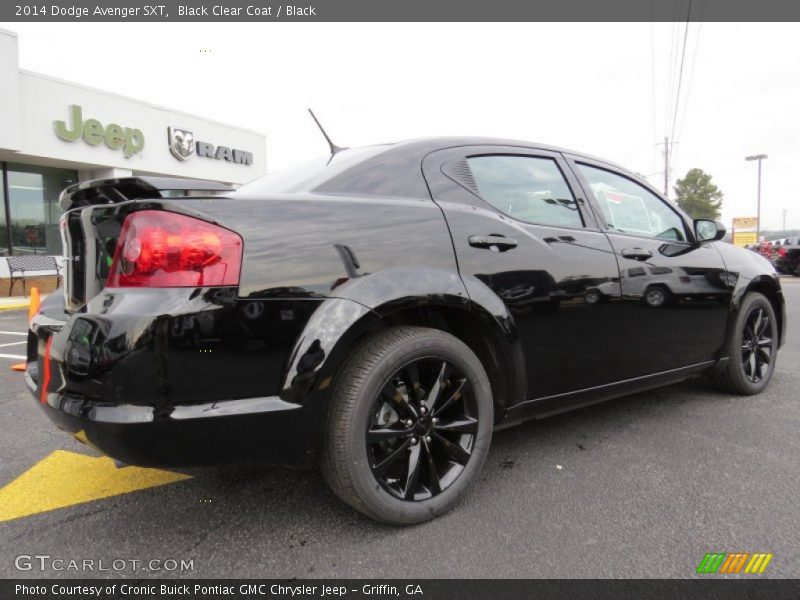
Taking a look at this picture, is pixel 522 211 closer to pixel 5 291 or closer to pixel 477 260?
pixel 477 260

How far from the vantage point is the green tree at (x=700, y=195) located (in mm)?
49688

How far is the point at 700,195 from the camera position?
5028cm

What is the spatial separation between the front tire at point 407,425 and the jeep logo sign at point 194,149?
16.8 metres

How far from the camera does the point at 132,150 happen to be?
1512 centimetres

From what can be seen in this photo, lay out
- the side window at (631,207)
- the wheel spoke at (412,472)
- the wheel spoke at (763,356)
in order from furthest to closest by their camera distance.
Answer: the wheel spoke at (763,356) → the side window at (631,207) → the wheel spoke at (412,472)

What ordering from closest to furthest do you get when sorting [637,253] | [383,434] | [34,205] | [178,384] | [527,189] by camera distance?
[178,384] → [383,434] → [527,189] → [637,253] → [34,205]

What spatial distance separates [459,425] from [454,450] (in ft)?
0.34

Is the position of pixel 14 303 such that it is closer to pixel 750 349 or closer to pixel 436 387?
pixel 436 387

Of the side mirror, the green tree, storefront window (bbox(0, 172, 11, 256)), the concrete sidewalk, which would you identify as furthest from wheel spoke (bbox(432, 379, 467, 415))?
the green tree

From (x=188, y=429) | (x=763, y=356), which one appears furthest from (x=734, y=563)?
(x=763, y=356)

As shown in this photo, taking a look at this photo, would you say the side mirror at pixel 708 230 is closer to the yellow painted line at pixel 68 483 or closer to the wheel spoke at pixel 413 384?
the wheel spoke at pixel 413 384

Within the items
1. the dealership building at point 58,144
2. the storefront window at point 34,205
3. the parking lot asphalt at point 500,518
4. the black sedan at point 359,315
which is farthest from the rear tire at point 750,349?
the storefront window at point 34,205

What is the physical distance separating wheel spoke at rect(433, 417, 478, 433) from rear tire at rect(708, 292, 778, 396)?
86.1 inches

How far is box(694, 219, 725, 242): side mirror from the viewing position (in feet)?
10.4
